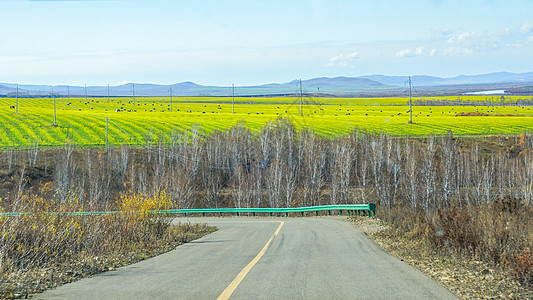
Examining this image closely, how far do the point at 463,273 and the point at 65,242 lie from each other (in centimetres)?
943

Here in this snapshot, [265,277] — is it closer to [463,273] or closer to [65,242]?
[463,273]

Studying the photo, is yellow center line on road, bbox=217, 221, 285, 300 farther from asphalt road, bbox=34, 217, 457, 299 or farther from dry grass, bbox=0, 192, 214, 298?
dry grass, bbox=0, 192, 214, 298

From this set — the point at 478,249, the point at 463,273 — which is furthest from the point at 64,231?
the point at 478,249

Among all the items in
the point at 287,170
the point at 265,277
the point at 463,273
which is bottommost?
the point at 287,170

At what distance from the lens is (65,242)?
12.8 meters

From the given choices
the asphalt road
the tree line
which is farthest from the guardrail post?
the tree line

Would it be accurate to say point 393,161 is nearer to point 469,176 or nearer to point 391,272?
point 469,176

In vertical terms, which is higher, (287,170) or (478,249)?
(478,249)

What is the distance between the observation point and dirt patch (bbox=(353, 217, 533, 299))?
8680 mm

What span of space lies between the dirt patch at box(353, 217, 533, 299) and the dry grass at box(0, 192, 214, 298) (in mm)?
7003

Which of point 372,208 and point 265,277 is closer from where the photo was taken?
point 265,277

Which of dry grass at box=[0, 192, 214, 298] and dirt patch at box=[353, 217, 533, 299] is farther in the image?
dry grass at box=[0, 192, 214, 298]

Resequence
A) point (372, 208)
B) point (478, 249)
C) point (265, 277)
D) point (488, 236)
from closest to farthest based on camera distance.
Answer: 1. point (265, 277)
2. point (478, 249)
3. point (488, 236)
4. point (372, 208)

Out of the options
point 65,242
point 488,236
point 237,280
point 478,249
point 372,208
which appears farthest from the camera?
point 372,208
